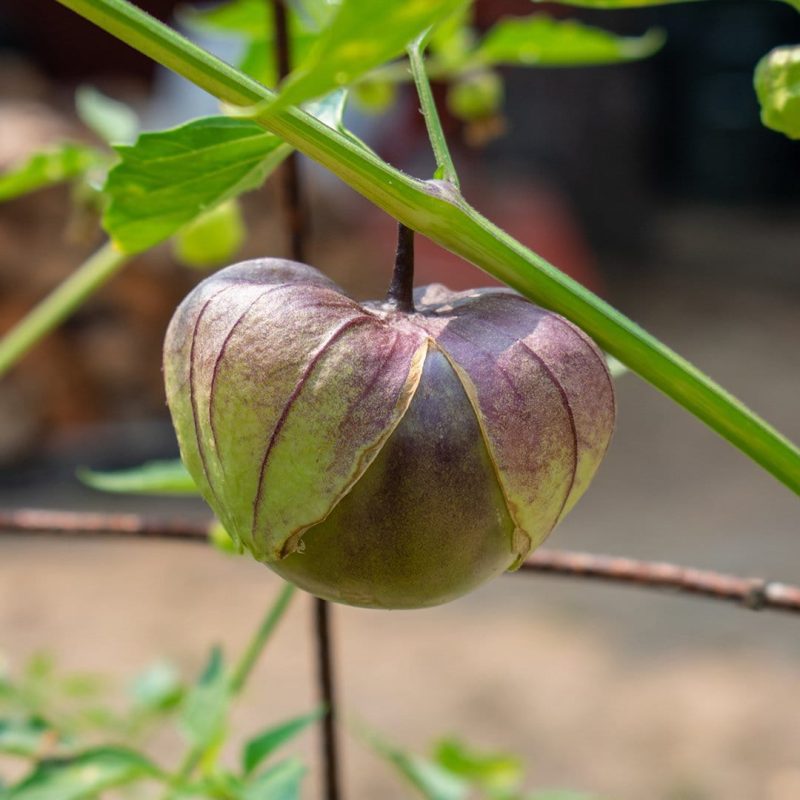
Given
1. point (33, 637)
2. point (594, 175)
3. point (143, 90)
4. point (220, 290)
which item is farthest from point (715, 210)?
point (220, 290)

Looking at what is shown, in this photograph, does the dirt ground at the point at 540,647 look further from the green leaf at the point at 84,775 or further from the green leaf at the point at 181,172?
the green leaf at the point at 181,172

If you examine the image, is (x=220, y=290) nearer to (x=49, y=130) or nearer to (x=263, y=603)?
(x=263, y=603)

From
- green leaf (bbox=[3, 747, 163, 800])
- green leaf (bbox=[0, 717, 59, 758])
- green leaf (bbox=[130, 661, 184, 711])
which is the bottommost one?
green leaf (bbox=[130, 661, 184, 711])

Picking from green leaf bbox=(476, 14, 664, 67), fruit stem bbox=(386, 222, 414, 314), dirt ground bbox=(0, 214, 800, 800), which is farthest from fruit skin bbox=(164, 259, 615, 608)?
dirt ground bbox=(0, 214, 800, 800)

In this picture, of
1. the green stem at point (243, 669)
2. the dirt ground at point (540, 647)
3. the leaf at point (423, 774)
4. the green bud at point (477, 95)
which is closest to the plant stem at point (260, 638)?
the green stem at point (243, 669)

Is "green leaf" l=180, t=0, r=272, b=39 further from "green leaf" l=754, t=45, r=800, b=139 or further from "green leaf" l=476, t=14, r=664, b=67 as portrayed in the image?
"green leaf" l=754, t=45, r=800, b=139

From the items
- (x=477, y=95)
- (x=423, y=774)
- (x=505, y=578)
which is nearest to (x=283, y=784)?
(x=423, y=774)
